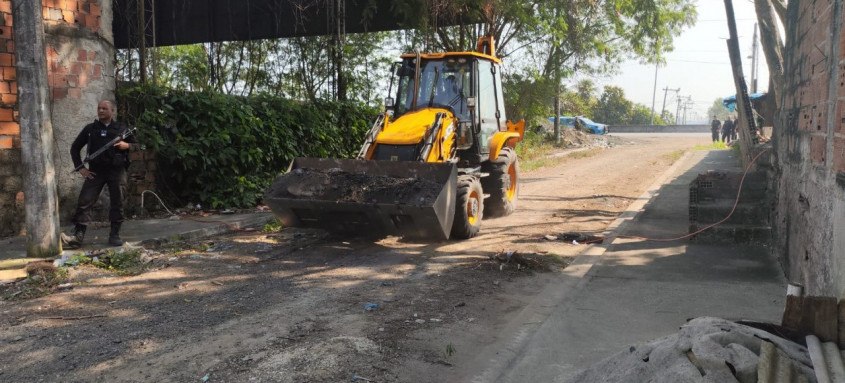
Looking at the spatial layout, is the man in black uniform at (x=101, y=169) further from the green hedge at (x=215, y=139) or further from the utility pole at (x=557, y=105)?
the utility pole at (x=557, y=105)

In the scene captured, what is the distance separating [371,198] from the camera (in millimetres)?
7699

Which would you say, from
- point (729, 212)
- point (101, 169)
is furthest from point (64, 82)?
point (729, 212)

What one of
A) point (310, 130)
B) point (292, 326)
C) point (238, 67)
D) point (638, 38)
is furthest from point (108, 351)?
point (638, 38)

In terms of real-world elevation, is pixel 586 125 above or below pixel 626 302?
above

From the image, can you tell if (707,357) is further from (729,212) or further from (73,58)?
(73,58)

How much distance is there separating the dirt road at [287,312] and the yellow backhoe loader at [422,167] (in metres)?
0.48

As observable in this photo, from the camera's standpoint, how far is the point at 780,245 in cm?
738

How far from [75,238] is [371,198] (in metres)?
3.70

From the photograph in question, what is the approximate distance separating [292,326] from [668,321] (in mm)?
3218

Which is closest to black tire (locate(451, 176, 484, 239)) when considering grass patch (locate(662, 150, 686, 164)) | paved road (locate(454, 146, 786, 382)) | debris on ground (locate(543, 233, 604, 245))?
debris on ground (locate(543, 233, 604, 245))

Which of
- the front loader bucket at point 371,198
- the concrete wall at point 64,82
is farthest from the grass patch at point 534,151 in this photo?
the concrete wall at point 64,82

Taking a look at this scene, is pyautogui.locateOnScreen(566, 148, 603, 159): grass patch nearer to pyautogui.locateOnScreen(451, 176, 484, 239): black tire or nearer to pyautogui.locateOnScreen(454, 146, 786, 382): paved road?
pyautogui.locateOnScreen(454, 146, 786, 382): paved road

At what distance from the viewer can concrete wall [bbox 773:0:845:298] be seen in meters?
4.50

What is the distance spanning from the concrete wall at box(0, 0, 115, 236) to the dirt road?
104 inches
